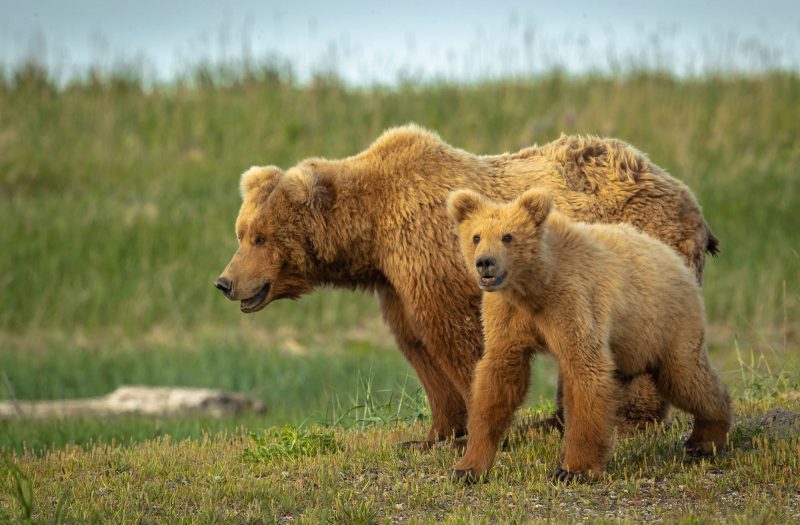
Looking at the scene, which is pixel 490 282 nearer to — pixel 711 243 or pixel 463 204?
pixel 463 204

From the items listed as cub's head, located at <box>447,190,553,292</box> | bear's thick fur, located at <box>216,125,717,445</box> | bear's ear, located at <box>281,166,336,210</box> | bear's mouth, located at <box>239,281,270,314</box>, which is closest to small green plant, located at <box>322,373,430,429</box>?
bear's thick fur, located at <box>216,125,717,445</box>

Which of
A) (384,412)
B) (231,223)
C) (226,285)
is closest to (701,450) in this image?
(384,412)

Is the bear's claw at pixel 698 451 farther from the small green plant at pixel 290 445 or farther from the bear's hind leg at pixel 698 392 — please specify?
the small green plant at pixel 290 445

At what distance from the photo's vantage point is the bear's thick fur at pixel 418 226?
7348 millimetres

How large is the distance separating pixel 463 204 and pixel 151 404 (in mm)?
7553

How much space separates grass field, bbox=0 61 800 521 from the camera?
523 inches

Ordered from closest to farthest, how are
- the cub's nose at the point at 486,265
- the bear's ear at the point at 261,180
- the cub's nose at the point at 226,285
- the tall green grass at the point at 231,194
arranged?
the cub's nose at the point at 486,265 → the cub's nose at the point at 226,285 → the bear's ear at the point at 261,180 → the tall green grass at the point at 231,194

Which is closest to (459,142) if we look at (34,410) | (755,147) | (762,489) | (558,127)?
(558,127)

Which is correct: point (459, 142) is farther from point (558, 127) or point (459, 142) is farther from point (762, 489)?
point (762, 489)

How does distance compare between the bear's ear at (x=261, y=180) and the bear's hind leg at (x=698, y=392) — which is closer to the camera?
the bear's hind leg at (x=698, y=392)

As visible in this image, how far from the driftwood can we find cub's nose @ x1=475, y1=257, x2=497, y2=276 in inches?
283

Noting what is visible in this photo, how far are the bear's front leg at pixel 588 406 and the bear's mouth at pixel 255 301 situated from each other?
2134mm

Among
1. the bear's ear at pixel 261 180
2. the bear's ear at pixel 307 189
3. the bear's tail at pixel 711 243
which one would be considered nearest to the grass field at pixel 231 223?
the bear's tail at pixel 711 243

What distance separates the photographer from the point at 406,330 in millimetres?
7754
